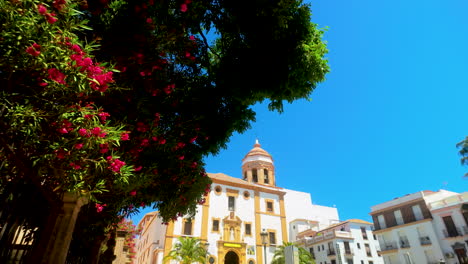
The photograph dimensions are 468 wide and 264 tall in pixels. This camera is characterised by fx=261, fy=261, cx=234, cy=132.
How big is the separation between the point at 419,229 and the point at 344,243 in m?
9.42

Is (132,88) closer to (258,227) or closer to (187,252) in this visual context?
(187,252)

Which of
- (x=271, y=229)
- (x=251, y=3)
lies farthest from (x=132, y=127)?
(x=271, y=229)

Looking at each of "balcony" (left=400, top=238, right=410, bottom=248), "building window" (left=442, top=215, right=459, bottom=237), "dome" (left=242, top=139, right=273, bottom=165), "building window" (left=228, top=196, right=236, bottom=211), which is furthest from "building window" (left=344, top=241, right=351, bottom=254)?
"building window" (left=228, top=196, right=236, bottom=211)

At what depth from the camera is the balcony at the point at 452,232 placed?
24.6 metres

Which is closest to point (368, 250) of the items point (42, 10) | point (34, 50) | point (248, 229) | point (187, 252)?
point (248, 229)

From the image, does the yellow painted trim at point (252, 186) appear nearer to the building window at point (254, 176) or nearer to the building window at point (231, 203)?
the building window at point (231, 203)

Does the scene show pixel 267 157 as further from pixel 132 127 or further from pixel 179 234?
pixel 132 127

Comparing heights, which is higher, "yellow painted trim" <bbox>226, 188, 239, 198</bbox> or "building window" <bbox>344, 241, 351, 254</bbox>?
"yellow painted trim" <bbox>226, 188, 239, 198</bbox>

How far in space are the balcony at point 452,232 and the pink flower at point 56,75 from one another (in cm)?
3321

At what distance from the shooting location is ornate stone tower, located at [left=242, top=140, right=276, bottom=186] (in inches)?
1437

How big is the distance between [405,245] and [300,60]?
1281 inches

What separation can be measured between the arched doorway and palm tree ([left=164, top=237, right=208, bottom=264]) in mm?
3649

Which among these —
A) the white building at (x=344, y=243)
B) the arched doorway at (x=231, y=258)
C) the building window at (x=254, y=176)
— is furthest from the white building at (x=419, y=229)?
the arched doorway at (x=231, y=258)

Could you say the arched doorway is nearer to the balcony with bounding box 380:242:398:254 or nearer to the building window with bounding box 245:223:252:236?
the building window with bounding box 245:223:252:236
